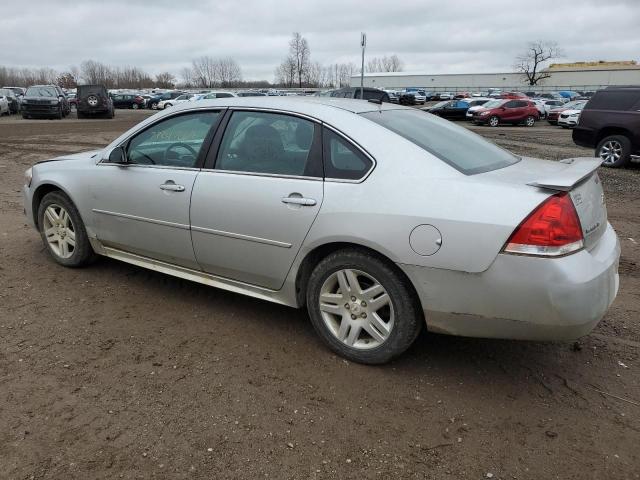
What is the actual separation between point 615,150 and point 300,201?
1085cm

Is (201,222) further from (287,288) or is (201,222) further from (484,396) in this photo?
(484,396)

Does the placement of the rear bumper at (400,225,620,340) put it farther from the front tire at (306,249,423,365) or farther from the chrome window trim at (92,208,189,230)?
the chrome window trim at (92,208,189,230)

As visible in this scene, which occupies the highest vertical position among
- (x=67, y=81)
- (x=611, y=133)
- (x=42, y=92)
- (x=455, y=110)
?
(x=67, y=81)

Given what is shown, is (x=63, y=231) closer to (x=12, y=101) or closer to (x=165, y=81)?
(x=12, y=101)

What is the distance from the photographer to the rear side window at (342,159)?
3.01 meters

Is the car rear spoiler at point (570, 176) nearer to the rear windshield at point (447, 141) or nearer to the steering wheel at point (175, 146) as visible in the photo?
the rear windshield at point (447, 141)

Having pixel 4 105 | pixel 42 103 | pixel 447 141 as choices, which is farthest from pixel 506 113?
pixel 4 105

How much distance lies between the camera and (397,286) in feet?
9.39

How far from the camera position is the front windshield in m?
27.3

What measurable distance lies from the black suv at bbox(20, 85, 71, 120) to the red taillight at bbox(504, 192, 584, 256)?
29324 mm

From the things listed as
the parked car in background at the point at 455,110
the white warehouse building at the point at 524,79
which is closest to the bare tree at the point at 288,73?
the white warehouse building at the point at 524,79

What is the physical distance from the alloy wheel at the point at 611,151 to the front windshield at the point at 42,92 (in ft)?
86.1

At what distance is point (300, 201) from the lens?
122 inches

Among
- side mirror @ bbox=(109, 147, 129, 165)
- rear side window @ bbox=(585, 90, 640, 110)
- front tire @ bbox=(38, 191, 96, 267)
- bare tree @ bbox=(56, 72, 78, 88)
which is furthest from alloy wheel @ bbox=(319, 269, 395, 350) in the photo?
bare tree @ bbox=(56, 72, 78, 88)
